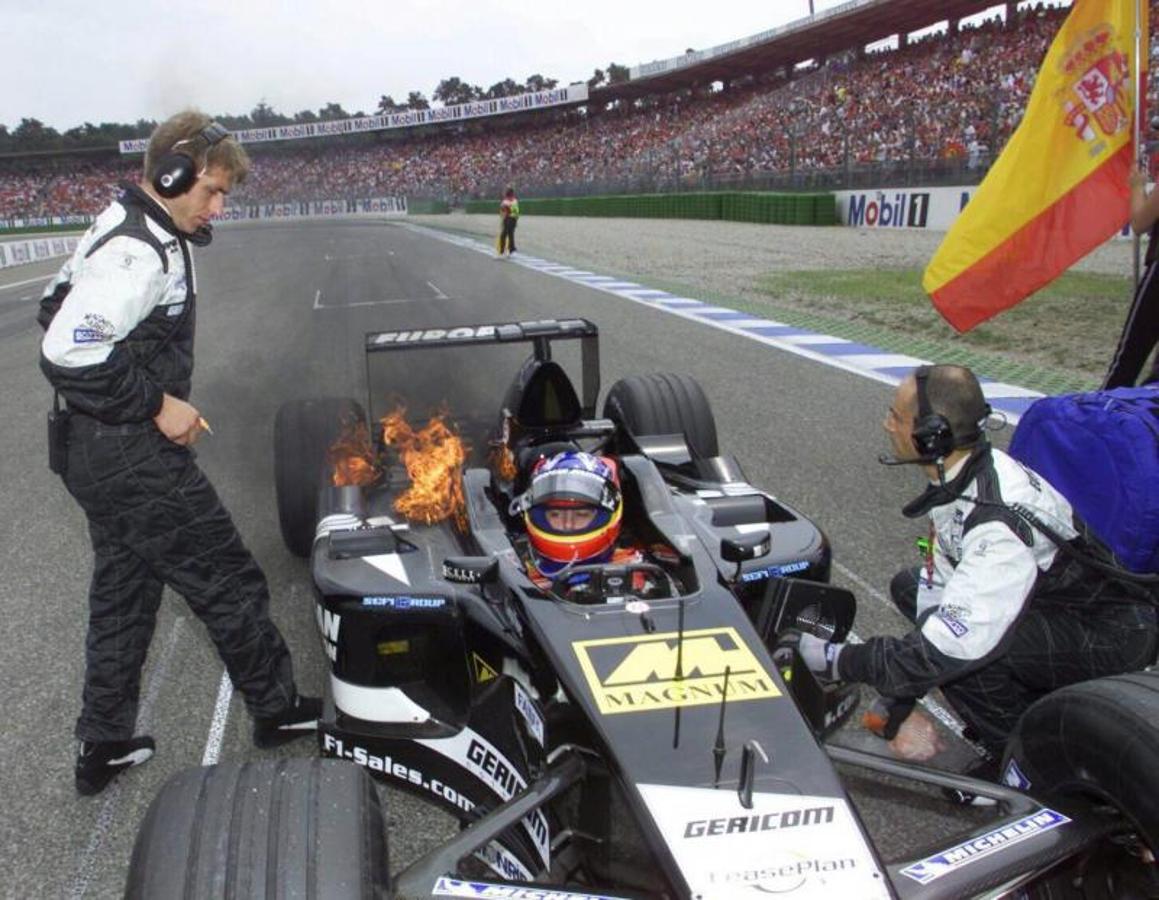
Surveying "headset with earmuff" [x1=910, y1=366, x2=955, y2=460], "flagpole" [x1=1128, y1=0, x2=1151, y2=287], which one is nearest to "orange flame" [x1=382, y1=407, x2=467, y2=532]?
"headset with earmuff" [x1=910, y1=366, x2=955, y2=460]

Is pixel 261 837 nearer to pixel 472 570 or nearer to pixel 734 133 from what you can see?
pixel 472 570

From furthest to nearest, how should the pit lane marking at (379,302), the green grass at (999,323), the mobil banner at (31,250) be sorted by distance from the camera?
Answer: the mobil banner at (31,250) < the pit lane marking at (379,302) < the green grass at (999,323)

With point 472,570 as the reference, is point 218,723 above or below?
below

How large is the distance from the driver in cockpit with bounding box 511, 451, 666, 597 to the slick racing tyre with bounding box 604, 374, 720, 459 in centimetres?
191

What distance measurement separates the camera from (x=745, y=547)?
3.21 m

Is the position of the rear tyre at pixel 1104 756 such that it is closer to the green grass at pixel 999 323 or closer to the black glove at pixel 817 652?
the black glove at pixel 817 652

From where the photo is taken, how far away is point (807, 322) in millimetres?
12070

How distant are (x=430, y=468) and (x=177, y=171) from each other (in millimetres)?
1762

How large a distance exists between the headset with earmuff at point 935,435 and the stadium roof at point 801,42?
35.8 metres

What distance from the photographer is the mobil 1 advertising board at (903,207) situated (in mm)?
19922

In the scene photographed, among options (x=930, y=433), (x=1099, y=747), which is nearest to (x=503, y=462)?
(x=930, y=433)

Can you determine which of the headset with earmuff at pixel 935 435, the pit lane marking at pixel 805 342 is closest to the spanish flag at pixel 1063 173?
the pit lane marking at pixel 805 342

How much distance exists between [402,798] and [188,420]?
56.0 inches

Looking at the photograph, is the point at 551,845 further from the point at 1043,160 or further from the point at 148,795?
the point at 1043,160
